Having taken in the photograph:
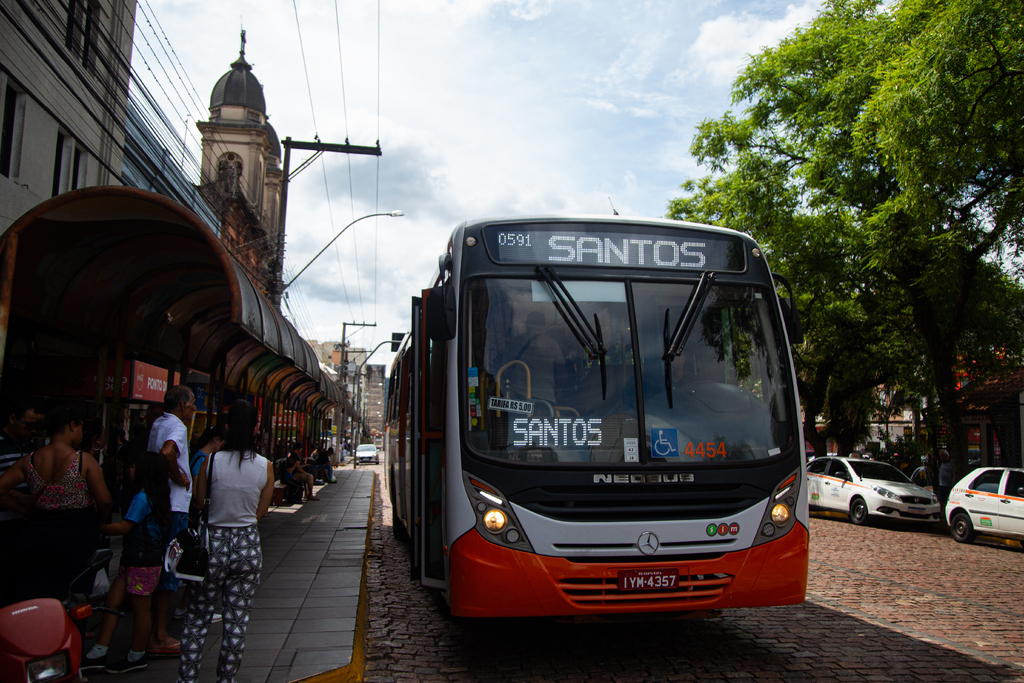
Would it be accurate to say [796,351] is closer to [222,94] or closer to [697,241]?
[697,241]

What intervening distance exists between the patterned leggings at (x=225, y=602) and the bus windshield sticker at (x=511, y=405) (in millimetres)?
1807

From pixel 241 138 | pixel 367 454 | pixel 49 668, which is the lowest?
pixel 49 668

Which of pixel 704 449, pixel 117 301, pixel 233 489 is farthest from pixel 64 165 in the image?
pixel 704 449

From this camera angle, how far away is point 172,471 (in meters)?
5.49

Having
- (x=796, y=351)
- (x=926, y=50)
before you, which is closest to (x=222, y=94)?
(x=796, y=351)

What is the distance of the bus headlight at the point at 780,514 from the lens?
5.46 metres

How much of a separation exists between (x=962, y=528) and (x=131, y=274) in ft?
48.2

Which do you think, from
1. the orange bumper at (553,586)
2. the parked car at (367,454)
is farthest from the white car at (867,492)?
the parked car at (367,454)

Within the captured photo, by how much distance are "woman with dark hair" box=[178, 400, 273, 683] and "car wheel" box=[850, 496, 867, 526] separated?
15.7 m

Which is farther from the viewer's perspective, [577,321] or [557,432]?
[577,321]

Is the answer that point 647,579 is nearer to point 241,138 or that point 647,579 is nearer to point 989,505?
point 989,505

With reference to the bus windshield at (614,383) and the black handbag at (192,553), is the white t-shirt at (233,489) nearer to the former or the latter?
the black handbag at (192,553)

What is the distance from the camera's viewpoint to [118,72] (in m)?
14.4

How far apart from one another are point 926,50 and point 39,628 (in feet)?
41.5
